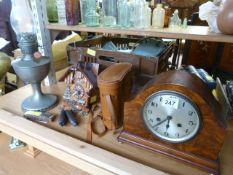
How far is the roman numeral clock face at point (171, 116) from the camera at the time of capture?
51 cm

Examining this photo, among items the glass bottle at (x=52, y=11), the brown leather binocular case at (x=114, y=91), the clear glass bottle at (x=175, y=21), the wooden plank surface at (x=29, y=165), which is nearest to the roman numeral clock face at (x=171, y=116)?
the brown leather binocular case at (x=114, y=91)

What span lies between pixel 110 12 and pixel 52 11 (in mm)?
322

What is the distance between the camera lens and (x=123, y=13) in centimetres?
70

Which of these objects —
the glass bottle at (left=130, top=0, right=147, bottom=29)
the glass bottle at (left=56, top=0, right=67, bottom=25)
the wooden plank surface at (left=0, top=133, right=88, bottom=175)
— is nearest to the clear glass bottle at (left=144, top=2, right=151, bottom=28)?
the glass bottle at (left=130, top=0, right=147, bottom=29)

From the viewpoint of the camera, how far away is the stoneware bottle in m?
0.50

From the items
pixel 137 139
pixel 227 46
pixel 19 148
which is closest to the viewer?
pixel 137 139

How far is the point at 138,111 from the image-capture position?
58 centimetres

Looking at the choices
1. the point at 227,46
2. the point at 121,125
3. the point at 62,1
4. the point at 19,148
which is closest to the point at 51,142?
the point at 121,125

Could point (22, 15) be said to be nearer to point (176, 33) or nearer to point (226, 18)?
point (176, 33)

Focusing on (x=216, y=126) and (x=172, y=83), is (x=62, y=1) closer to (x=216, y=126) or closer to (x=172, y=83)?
(x=172, y=83)

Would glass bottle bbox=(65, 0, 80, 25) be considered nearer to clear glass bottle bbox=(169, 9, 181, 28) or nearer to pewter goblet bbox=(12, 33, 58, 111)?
pewter goblet bbox=(12, 33, 58, 111)

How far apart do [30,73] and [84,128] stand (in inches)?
11.4

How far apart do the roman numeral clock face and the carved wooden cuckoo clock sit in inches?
10.6

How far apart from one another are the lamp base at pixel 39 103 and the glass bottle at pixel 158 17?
1.74 ft
